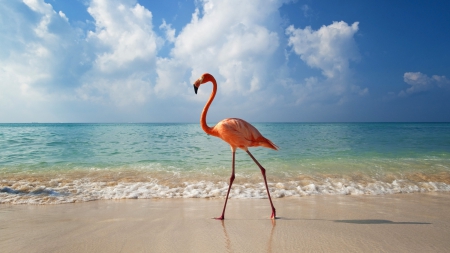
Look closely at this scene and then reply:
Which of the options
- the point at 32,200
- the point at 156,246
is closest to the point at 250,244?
the point at 156,246

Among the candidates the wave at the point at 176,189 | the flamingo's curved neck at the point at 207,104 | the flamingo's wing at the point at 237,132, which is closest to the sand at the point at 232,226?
the wave at the point at 176,189

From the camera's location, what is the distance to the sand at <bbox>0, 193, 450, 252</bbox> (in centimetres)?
315

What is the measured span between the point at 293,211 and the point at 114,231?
3.08m

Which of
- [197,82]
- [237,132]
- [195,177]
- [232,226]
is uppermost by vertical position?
[197,82]

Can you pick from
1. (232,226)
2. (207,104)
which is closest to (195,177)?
(207,104)

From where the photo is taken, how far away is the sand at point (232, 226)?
3.15m

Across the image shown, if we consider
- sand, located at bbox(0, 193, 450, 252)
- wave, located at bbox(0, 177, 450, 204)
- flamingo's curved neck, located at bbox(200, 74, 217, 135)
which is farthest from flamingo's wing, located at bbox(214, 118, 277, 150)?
wave, located at bbox(0, 177, 450, 204)

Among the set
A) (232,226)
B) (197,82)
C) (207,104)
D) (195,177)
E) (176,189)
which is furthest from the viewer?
(195,177)

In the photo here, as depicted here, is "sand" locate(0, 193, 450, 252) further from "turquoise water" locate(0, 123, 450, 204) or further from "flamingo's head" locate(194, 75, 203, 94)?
"flamingo's head" locate(194, 75, 203, 94)

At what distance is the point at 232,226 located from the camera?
12.8 ft

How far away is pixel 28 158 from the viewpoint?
11.4 meters

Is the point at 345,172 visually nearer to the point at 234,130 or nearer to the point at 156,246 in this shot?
the point at 234,130

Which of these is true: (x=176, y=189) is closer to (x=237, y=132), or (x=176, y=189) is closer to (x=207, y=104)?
(x=207, y=104)

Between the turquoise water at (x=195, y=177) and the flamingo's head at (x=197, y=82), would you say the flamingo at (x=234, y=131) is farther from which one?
the turquoise water at (x=195, y=177)
